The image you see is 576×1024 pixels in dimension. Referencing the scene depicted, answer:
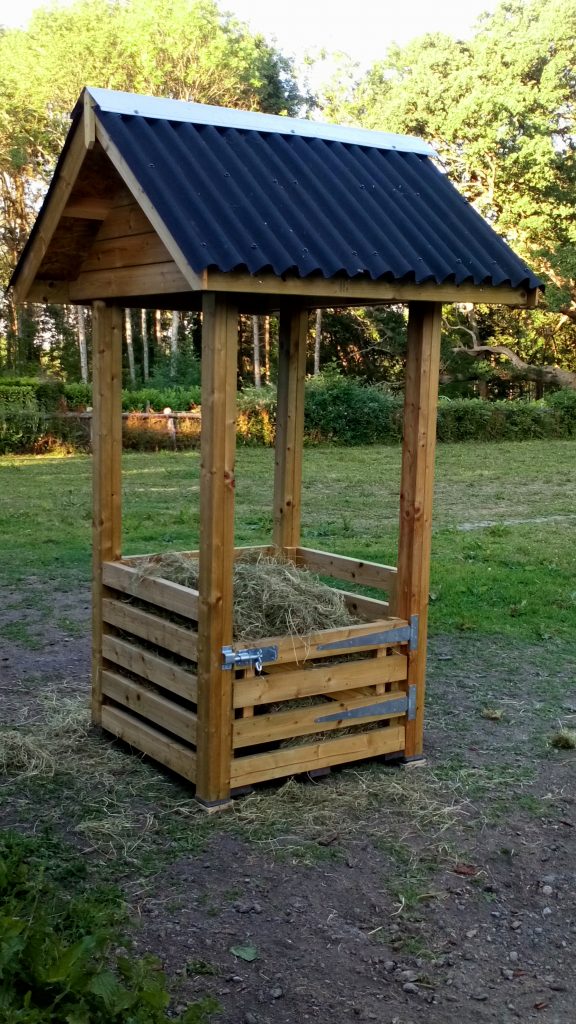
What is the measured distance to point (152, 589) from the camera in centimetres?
491

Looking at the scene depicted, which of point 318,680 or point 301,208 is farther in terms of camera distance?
point 318,680

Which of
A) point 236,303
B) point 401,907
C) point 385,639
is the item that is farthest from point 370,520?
point 401,907

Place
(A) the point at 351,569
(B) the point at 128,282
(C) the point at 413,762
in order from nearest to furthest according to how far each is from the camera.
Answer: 1. (B) the point at 128,282
2. (C) the point at 413,762
3. (A) the point at 351,569

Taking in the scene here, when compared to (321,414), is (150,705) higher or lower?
lower

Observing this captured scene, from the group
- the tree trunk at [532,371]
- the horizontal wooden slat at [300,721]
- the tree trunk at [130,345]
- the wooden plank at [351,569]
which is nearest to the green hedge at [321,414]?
the tree trunk at [532,371]

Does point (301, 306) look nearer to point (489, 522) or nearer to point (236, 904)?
point (236, 904)

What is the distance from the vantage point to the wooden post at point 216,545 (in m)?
4.16

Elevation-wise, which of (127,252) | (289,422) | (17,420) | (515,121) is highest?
(515,121)

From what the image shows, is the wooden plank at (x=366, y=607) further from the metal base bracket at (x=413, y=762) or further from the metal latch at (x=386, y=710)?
the metal base bracket at (x=413, y=762)

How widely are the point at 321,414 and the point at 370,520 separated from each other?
37.1 ft

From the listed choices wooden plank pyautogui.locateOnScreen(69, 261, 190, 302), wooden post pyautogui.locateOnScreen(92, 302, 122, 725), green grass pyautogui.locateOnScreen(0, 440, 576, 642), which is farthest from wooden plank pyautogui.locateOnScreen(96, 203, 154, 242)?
green grass pyautogui.locateOnScreen(0, 440, 576, 642)

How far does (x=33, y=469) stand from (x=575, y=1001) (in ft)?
51.7

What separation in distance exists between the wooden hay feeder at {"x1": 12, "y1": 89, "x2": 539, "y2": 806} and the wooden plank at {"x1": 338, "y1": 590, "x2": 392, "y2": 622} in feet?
0.04

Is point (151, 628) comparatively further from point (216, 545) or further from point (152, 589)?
point (216, 545)
